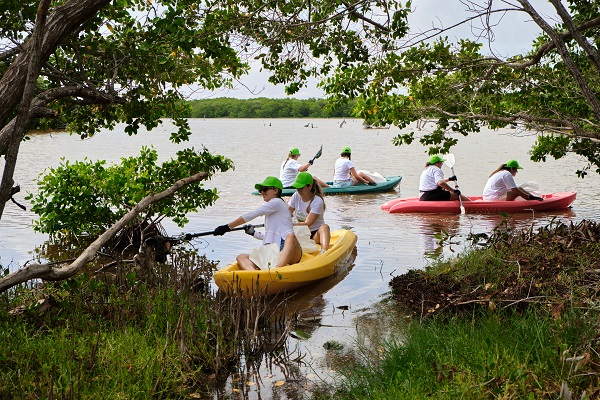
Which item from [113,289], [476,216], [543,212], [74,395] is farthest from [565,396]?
[543,212]

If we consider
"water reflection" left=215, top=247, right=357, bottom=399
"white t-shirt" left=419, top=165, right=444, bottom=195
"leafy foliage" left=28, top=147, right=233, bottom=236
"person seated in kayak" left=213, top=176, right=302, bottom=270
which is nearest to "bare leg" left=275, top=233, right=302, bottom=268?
"person seated in kayak" left=213, top=176, right=302, bottom=270

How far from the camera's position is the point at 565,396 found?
12.3ft

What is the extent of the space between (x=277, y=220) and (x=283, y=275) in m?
0.73

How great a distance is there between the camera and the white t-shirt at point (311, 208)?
10.5 meters

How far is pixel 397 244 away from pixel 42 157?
85.1 feet

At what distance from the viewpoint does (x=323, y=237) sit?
1038 cm

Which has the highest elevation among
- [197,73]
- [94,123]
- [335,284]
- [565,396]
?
[197,73]

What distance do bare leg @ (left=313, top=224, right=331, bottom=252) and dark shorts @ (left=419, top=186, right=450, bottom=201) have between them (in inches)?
240

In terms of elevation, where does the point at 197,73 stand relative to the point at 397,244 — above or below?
above

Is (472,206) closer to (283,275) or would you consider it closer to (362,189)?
(362,189)

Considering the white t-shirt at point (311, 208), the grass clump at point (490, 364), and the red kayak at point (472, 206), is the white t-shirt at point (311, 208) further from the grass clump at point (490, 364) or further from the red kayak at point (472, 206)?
the red kayak at point (472, 206)

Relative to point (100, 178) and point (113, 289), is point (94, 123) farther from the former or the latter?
point (100, 178)

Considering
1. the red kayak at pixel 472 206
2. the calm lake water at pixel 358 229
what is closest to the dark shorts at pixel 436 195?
the red kayak at pixel 472 206

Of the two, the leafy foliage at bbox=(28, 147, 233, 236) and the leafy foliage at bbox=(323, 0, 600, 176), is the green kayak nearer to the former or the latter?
the leafy foliage at bbox=(28, 147, 233, 236)
